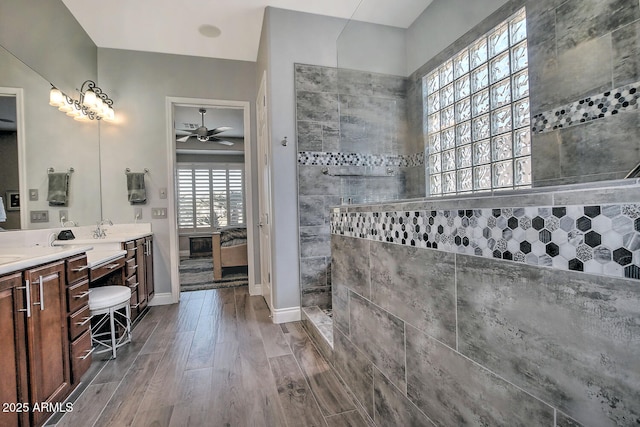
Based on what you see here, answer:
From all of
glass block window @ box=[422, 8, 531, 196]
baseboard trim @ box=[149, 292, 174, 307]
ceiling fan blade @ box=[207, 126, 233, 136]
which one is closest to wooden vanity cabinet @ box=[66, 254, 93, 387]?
baseboard trim @ box=[149, 292, 174, 307]

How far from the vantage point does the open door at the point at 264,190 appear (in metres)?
3.05

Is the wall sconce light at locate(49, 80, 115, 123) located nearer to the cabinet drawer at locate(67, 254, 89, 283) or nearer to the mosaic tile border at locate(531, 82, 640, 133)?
the cabinet drawer at locate(67, 254, 89, 283)

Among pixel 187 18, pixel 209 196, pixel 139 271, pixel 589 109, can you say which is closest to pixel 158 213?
pixel 139 271

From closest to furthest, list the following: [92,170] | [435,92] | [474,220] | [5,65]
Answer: [474,220] → [435,92] → [5,65] → [92,170]

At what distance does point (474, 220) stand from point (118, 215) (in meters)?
3.84

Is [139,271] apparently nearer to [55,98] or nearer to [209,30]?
[55,98]

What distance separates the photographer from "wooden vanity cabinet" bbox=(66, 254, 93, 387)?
1.72m

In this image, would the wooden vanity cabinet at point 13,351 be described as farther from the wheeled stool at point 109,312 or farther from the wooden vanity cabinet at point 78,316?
the wheeled stool at point 109,312

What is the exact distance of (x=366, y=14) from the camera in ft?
8.29

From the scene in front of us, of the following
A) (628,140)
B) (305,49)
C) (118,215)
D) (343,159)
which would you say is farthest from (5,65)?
(628,140)

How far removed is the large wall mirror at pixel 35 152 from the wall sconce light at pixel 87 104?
7cm

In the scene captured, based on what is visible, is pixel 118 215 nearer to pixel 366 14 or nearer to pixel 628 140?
pixel 366 14

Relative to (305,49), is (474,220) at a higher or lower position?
lower

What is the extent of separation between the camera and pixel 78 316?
1801 millimetres
